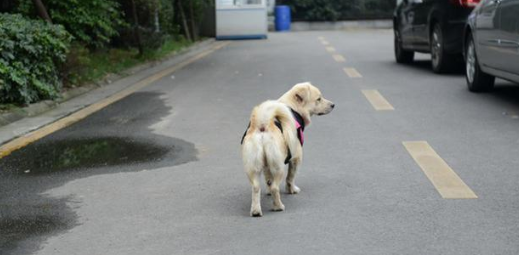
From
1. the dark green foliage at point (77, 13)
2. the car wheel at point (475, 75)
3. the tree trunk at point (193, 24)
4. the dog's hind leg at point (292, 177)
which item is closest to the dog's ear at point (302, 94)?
the dog's hind leg at point (292, 177)

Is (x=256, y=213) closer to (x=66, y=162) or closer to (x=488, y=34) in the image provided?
(x=66, y=162)

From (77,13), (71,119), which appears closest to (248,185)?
(71,119)

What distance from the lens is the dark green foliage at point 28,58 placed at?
35.0ft

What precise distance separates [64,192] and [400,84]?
808 centimetres

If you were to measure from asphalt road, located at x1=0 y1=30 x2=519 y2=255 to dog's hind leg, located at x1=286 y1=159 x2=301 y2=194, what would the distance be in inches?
2.3

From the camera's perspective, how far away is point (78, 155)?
8.25m

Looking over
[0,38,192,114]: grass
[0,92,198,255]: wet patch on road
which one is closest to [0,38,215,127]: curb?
[0,38,192,114]: grass

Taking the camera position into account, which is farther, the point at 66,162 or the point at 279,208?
the point at 66,162

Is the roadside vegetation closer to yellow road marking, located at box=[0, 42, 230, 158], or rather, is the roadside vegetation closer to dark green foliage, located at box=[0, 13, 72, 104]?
dark green foliage, located at box=[0, 13, 72, 104]

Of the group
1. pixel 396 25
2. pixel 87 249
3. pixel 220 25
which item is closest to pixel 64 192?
pixel 87 249

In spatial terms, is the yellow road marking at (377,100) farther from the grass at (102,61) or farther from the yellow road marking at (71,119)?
the grass at (102,61)

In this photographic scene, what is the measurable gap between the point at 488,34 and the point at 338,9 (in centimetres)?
3954

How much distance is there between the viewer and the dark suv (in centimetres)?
1423

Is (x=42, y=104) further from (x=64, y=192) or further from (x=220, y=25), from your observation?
(x=220, y=25)
